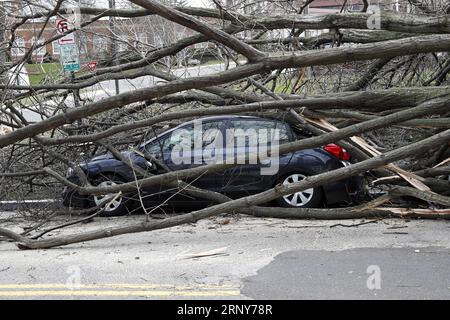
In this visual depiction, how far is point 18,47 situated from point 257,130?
391cm

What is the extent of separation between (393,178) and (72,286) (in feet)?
14.5

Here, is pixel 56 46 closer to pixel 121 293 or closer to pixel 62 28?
pixel 62 28

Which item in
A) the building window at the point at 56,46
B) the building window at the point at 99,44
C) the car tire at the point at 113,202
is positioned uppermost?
the building window at the point at 99,44

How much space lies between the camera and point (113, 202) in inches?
330

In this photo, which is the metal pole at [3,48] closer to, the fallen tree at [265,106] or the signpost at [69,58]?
the fallen tree at [265,106]

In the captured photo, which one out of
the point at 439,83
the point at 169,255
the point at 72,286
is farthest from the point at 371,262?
the point at 439,83

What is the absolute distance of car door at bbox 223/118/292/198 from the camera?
821cm

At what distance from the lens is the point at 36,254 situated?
657 centimetres

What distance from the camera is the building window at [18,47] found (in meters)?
8.60

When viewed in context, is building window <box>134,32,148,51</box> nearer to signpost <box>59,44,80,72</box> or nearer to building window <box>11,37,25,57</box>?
signpost <box>59,44,80,72</box>

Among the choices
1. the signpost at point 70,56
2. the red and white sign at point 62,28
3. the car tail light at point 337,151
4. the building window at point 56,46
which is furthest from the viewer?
the building window at point 56,46

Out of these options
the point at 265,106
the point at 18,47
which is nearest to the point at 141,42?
the point at 18,47

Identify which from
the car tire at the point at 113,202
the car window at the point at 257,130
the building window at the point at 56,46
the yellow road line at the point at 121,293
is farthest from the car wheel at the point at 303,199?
the building window at the point at 56,46

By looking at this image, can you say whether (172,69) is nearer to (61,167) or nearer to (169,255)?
(61,167)
